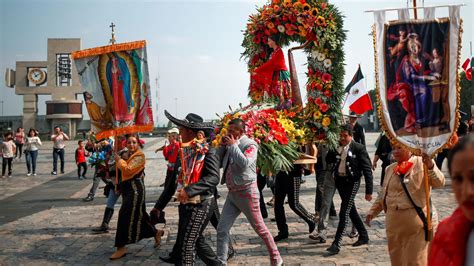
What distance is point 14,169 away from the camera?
21.3 metres

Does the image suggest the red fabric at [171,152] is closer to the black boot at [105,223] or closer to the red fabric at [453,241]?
the black boot at [105,223]

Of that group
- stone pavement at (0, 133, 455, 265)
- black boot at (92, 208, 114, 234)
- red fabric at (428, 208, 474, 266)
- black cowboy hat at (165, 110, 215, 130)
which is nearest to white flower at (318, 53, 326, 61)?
black cowboy hat at (165, 110, 215, 130)

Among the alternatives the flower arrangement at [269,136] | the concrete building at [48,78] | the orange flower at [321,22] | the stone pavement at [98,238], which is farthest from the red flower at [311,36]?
the concrete building at [48,78]

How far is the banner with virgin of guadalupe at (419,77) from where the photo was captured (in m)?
4.63

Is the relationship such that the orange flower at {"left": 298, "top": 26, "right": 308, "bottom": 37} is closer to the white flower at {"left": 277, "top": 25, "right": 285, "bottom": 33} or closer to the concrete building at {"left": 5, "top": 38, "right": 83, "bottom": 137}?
the white flower at {"left": 277, "top": 25, "right": 285, "bottom": 33}

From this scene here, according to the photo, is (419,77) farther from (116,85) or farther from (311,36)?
(116,85)

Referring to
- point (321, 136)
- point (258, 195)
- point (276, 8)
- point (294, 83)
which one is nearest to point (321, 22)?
point (276, 8)

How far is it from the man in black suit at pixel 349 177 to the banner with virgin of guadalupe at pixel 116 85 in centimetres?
290

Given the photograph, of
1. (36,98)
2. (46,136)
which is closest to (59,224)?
(46,136)

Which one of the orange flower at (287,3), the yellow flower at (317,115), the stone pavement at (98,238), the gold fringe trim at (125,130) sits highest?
the orange flower at (287,3)

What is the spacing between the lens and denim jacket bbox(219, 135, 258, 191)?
5.55m

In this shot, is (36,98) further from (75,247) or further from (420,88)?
(420,88)

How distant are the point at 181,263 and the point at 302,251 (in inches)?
94.2

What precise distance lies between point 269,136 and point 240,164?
3.82ft
